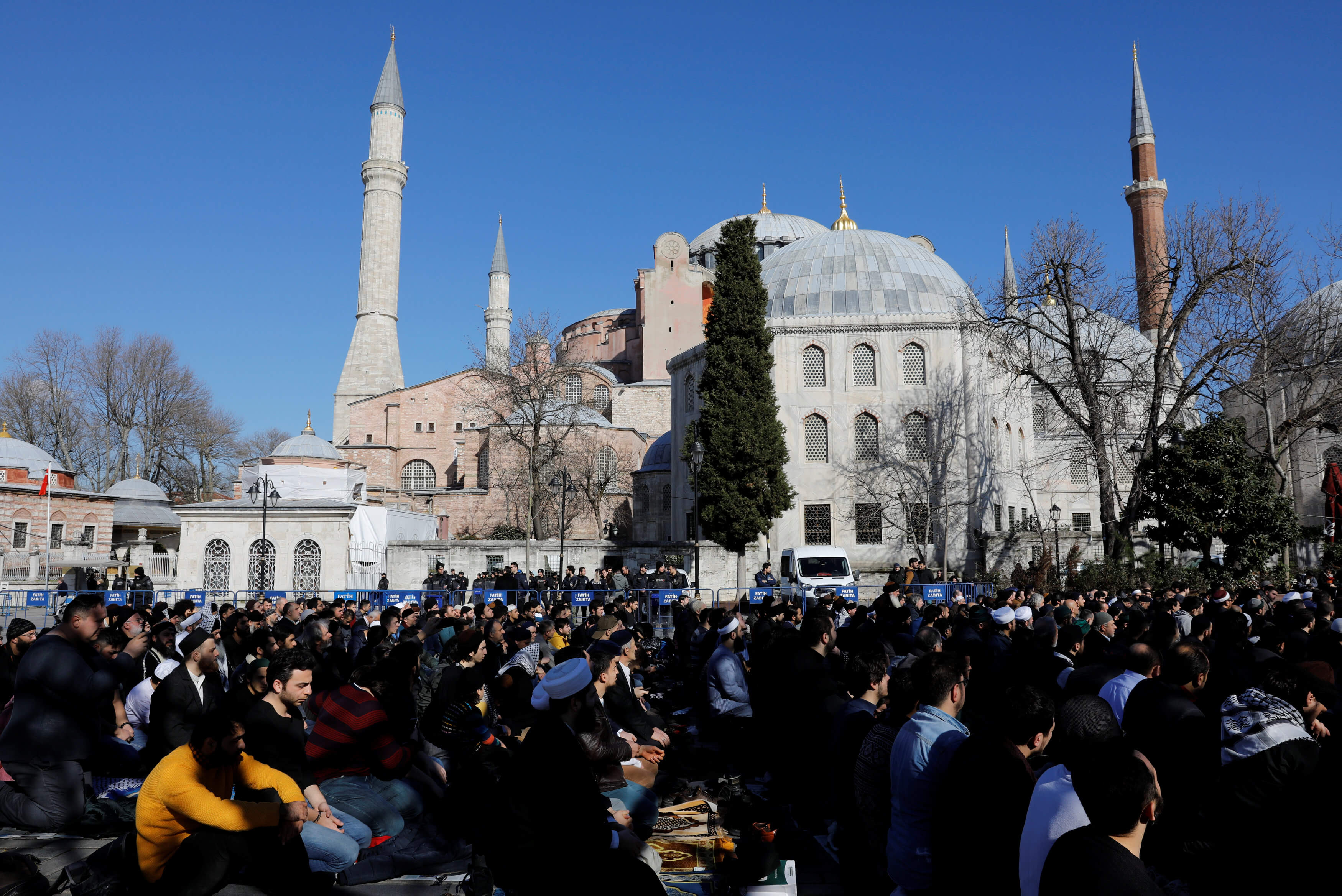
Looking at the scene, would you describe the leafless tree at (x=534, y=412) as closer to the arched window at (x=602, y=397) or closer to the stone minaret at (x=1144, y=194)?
the arched window at (x=602, y=397)

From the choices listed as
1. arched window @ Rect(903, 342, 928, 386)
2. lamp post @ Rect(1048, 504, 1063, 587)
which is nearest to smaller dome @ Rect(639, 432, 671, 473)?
arched window @ Rect(903, 342, 928, 386)

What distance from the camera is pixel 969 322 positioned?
2642 centimetres

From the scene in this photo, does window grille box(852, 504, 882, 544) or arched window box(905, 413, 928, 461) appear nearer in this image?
window grille box(852, 504, 882, 544)

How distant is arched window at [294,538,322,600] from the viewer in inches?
1061

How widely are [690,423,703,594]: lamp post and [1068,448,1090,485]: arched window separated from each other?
17898mm

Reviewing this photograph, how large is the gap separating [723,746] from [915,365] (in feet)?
79.9

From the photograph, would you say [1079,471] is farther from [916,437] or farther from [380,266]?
[380,266]

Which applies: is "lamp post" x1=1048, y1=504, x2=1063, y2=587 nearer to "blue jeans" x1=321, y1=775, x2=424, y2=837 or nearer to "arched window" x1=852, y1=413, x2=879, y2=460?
"arched window" x1=852, y1=413, x2=879, y2=460

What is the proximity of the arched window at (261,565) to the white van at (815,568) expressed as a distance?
49.4 feet

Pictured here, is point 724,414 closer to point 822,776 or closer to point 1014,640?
point 1014,640

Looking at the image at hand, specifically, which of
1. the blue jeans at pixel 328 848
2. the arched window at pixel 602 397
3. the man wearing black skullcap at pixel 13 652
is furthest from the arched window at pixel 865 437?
the blue jeans at pixel 328 848

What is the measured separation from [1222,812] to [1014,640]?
4520 mm

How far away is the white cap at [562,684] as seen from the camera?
4.36 metres

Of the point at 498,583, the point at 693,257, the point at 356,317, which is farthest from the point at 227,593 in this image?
the point at 693,257
